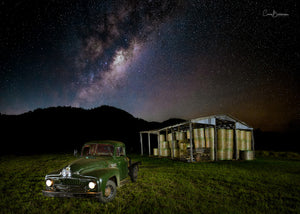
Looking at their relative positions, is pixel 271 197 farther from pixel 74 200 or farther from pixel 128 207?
pixel 74 200

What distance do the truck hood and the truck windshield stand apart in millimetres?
404

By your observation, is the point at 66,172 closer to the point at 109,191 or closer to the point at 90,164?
the point at 90,164

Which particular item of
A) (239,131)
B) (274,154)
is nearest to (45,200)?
(239,131)

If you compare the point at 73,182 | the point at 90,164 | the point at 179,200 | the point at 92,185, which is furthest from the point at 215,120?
the point at 73,182

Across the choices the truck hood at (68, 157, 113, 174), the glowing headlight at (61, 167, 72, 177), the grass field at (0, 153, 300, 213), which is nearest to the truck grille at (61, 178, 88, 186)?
the glowing headlight at (61, 167, 72, 177)

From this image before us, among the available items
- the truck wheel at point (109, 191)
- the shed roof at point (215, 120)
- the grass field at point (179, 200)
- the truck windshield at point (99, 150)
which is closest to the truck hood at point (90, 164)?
the truck windshield at point (99, 150)

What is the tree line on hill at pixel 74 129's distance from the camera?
4881 cm

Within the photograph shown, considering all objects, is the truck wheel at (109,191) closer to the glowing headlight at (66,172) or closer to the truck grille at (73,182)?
the truck grille at (73,182)

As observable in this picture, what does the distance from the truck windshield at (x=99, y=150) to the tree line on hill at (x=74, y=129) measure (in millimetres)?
40413

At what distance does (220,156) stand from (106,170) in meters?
13.1

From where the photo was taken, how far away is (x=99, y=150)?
7.12m

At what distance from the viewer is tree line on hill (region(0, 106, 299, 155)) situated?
1922 inches

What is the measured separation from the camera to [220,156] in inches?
639

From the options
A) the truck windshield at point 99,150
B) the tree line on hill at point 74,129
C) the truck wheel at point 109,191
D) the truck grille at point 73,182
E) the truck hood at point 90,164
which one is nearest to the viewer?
the truck grille at point 73,182
